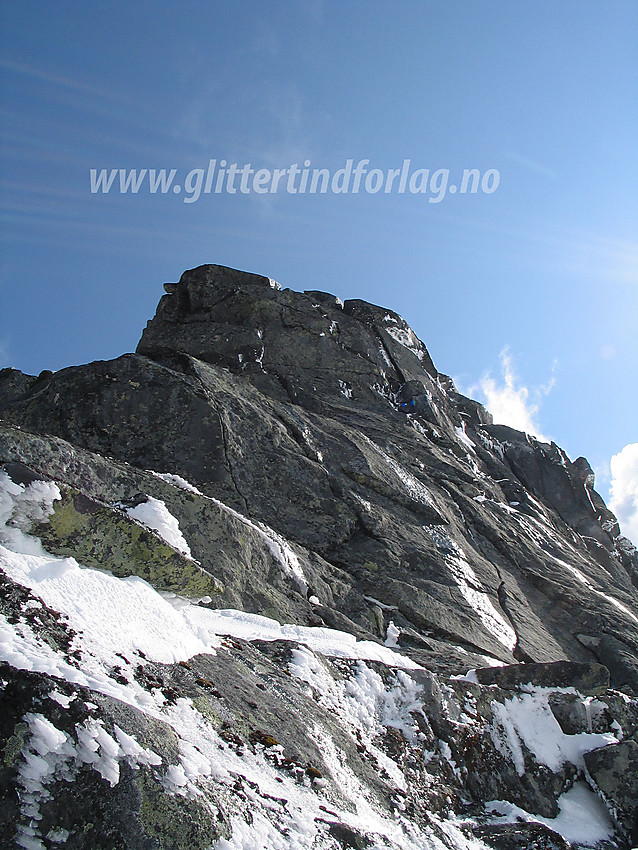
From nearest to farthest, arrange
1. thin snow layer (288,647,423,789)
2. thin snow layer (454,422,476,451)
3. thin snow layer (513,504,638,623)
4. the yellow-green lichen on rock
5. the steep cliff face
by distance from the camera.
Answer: the steep cliff face → the yellow-green lichen on rock → thin snow layer (288,647,423,789) → thin snow layer (513,504,638,623) → thin snow layer (454,422,476,451)

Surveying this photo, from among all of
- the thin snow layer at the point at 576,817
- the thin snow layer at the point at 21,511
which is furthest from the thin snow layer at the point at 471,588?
the thin snow layer at the point at 21,511

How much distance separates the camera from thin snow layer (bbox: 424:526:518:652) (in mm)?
20203

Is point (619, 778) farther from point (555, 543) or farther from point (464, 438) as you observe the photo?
point (464, 438)

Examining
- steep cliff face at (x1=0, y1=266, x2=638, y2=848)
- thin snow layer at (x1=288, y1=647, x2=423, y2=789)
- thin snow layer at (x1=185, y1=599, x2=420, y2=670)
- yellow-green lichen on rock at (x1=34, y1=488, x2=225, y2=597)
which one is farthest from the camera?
thin snow layer at (x1=185, y1=599, x2=420, y2=670)

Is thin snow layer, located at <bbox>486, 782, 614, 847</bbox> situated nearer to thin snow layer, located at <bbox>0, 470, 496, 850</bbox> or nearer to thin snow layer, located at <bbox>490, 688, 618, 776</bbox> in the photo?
thin snow layer, located at <bbox>490, 688, 618, 776</bbox>

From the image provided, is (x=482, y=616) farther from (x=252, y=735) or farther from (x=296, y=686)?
(x=252, y=735)

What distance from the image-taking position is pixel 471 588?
71.2 ft

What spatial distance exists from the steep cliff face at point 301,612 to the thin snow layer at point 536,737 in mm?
39

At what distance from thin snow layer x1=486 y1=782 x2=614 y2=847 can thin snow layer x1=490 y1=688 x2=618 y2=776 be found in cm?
50

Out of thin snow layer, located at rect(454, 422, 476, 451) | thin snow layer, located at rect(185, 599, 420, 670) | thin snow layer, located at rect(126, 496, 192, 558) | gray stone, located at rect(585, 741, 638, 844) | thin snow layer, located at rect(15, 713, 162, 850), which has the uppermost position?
thin snow layer, located at rect(454, 422, 476, 451)

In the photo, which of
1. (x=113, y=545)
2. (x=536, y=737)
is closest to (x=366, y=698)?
(x=536, y=737)

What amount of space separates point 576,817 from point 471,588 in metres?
12.2

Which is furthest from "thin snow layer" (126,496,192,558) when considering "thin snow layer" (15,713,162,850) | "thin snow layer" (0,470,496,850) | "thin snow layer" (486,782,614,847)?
"thin snow layer" (486,782,614,847)

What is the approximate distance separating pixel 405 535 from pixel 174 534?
12.2 meters
